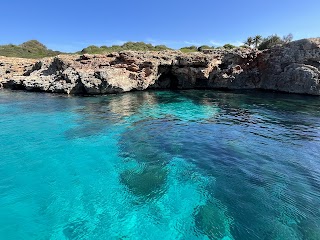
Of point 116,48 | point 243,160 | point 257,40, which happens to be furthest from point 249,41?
point 243,160

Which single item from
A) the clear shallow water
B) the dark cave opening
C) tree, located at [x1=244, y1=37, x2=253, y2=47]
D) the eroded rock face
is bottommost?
the clear shallow water

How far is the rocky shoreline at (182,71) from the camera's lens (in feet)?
86.7

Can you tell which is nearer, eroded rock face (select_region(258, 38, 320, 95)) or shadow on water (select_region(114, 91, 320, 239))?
shadow on water (select_region(114, 91, 320, 239))

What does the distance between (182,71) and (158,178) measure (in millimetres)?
24056

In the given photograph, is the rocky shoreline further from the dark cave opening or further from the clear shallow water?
the clear shallow water

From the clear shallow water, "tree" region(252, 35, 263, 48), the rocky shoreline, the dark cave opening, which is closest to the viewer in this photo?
the clear shallow water

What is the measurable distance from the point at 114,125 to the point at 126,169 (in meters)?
6.07

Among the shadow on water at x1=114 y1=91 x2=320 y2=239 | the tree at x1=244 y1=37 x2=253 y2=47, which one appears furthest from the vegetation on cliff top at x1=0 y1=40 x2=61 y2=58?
the shadow on water at x1=114 y1=91 x2=320 y2=239

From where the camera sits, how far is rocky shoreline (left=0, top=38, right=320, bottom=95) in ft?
86.7

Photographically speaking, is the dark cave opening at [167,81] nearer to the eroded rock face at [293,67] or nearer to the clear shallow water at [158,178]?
the eroded rock face at [293,67]

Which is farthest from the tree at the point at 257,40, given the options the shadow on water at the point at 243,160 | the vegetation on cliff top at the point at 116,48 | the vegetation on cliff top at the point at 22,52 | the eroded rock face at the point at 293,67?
the vegetation on cliff top at the point at 22,52

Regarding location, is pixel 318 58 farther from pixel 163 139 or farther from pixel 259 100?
pixel 163 139

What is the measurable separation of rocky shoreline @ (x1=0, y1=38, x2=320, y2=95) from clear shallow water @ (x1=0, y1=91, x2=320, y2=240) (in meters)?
11.7

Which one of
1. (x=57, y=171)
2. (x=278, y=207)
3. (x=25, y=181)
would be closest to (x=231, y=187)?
(x=278, y=207)
